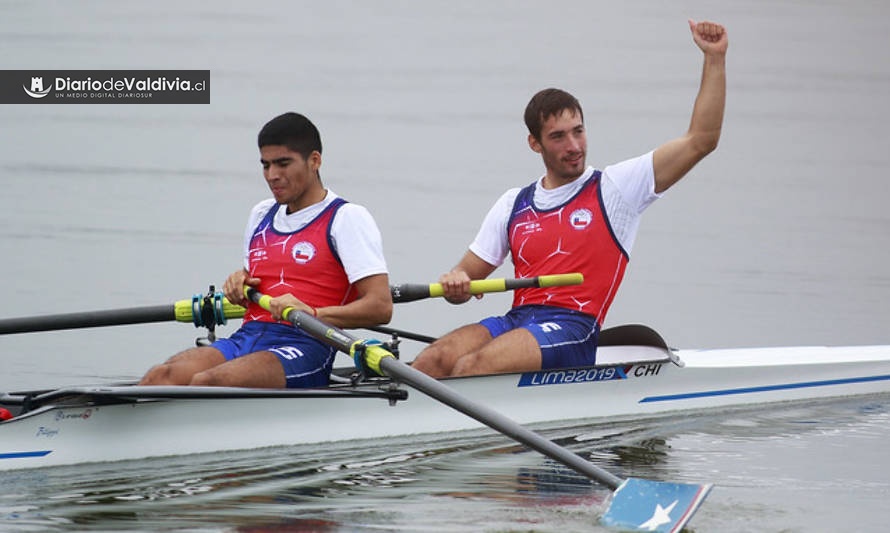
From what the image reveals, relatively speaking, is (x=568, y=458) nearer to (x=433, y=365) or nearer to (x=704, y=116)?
(x=433, y=365)

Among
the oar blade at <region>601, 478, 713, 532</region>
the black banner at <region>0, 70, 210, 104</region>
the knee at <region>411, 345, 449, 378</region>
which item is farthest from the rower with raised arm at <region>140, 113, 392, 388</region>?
the black banner at <region>0, 70, 210, 104</region>

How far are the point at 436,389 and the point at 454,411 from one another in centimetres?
134

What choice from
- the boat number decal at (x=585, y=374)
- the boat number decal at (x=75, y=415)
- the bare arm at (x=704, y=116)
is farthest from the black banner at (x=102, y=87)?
the boat number decal at (x=75, y=415)

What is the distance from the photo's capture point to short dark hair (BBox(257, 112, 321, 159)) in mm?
7223

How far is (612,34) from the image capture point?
28.9m

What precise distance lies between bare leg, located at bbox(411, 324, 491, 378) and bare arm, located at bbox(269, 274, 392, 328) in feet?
2.55

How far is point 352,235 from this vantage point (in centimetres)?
717

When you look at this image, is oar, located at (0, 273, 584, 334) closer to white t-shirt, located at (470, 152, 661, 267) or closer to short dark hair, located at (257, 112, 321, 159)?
short dark hair, located at (257, 112, 321, 159)

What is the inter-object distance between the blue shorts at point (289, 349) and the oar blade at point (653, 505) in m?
1.92

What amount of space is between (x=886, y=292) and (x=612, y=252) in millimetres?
7586

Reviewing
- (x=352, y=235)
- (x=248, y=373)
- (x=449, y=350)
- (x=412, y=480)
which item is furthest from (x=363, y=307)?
(x=449, y=350)

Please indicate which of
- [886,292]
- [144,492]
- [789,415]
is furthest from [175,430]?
[886,292]

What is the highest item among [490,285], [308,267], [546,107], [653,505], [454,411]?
[546,107]

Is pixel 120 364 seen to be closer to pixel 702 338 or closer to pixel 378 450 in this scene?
pixel 378 450
